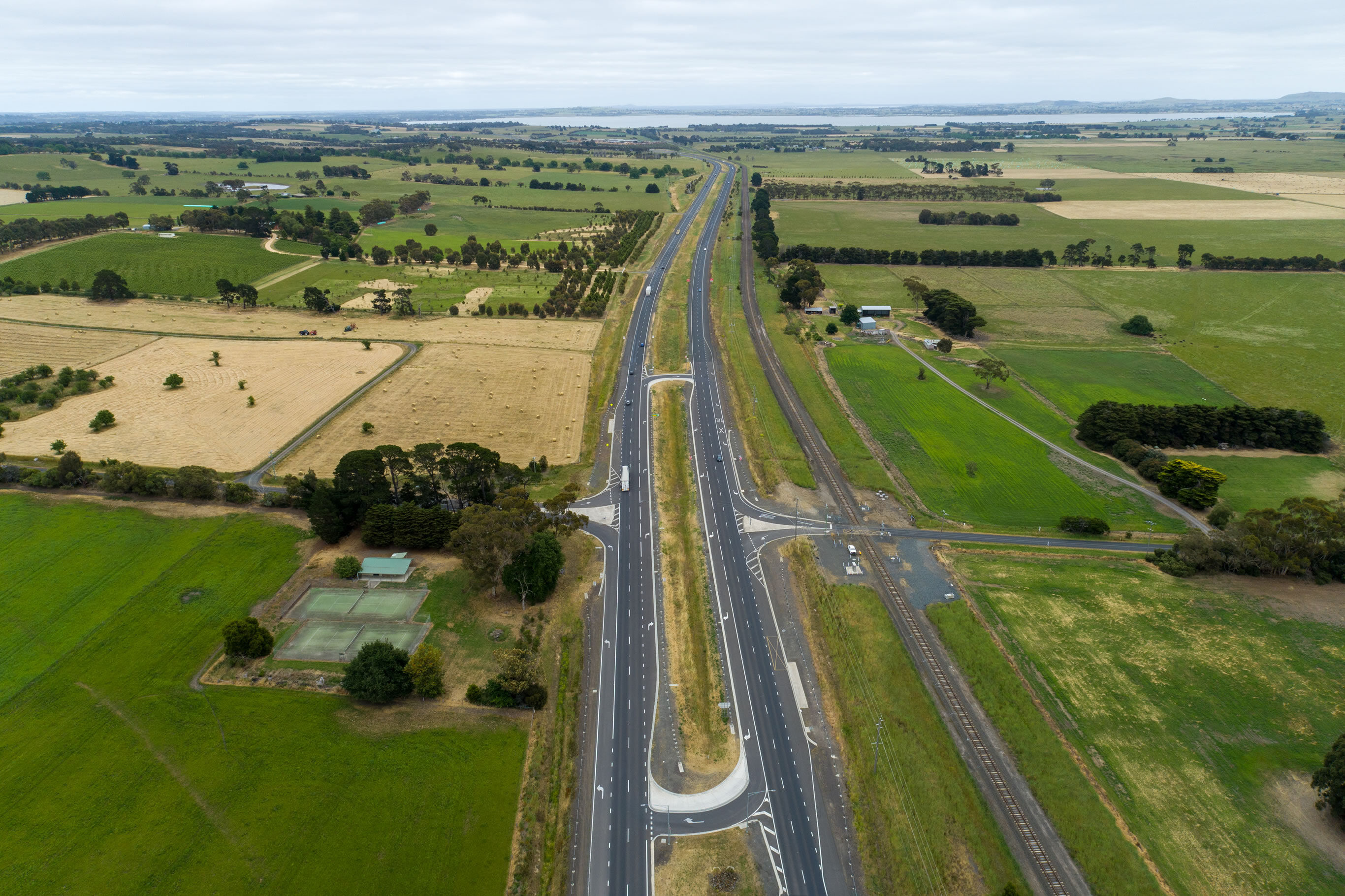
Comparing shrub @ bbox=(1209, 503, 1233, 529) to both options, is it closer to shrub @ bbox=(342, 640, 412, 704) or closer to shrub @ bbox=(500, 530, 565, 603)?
shrub @ bbox=(500, 530, 565, 603)

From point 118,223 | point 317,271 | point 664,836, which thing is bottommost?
point 664,836

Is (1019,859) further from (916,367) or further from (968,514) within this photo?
(916,367)

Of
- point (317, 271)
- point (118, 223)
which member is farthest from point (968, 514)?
point (118, 223)

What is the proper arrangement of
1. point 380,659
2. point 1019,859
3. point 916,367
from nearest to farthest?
point 1019,859, point 380,659, point 916,367

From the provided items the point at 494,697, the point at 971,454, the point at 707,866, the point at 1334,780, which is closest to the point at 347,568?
the point at 494,697

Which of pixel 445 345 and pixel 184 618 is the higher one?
pixel 445 345

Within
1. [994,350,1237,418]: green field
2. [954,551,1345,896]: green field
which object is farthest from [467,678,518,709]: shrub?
[994,350,1237,418]: green field

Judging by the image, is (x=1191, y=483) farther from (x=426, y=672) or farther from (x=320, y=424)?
(x=320, y=424)
